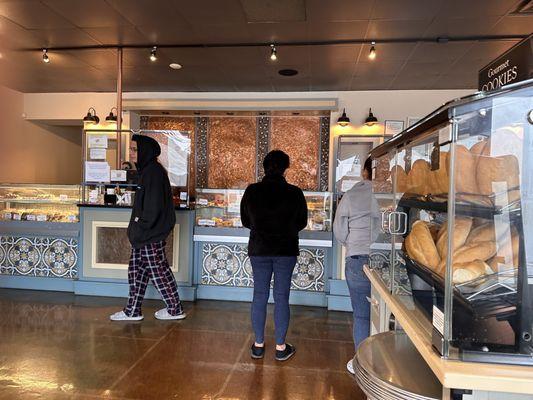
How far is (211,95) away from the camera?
684 cm

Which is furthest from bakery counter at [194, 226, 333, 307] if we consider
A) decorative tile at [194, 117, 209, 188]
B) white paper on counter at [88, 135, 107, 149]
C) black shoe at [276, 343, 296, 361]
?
decorative tile at [194, 117, 209, 188]

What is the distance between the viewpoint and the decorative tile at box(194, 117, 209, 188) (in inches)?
286

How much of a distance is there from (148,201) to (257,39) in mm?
2163

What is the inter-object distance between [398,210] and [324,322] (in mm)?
2693

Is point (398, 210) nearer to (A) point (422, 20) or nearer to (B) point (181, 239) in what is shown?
(A) point (422, 20)

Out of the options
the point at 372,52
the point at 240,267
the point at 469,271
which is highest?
the point at 372,52

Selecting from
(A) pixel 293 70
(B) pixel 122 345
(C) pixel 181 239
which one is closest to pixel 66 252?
(C) pixel 181 239

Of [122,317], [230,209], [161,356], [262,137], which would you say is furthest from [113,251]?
[262,137]

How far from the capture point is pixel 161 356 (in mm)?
3107

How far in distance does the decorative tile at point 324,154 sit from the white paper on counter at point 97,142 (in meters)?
3.61

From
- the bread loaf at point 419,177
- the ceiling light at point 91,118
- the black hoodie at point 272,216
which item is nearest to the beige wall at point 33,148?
the ceiling light at point 91,118

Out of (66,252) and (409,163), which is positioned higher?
(409,163)

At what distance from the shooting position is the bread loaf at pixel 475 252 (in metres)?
0.97

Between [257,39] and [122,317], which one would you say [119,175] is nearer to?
[122,317]
